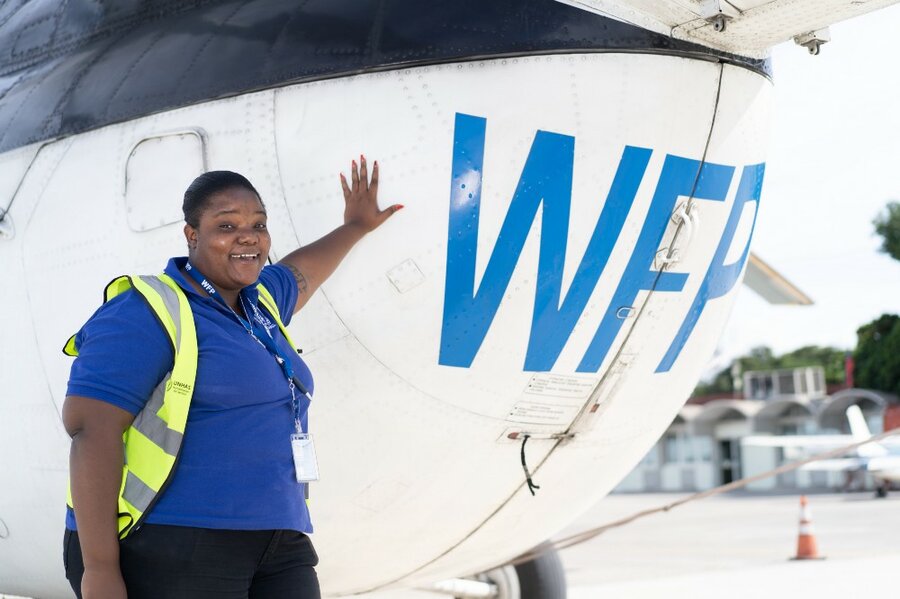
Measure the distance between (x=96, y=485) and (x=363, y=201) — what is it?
1318 mm

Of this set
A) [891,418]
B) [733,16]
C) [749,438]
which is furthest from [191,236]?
[749,438]

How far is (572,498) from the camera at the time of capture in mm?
4004

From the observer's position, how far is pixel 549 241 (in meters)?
3.24

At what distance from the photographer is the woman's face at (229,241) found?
2.49 m

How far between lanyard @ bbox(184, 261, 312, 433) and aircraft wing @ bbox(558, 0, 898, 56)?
143 cm

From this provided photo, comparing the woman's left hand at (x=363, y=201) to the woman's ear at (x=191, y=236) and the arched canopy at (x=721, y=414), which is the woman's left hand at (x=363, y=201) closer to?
the woman's ear at (x=191, y=236)

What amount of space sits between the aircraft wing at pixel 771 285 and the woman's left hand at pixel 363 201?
2.78 metres

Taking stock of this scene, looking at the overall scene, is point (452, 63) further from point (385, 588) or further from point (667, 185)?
point (385, 588)

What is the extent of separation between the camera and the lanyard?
2.45 meters

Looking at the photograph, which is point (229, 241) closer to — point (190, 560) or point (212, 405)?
point (212, 405)

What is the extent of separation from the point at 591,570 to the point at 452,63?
37.0 ft

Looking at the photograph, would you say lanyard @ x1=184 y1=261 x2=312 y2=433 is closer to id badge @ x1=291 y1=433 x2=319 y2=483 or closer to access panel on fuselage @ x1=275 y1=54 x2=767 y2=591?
id badge @ x1=291 y1=433 x2=319 y2=483

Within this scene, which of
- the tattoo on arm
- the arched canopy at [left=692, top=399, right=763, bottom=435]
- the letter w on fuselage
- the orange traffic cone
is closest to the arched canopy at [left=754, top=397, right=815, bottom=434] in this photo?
the arched canopy at [left=692, top=399, right=763, bottom=435]

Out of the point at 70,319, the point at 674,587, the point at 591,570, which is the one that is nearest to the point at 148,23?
the point at 70,319
